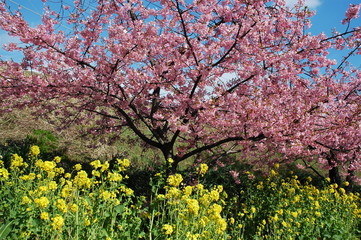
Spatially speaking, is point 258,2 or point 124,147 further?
point 124,147

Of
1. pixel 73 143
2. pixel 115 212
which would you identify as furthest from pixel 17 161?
pixel 73 143

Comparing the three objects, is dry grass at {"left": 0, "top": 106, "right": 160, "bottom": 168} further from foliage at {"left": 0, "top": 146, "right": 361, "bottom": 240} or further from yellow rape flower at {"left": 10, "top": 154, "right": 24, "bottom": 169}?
foliage at {"left": 0, "top": 146, "right": 361, "bottom": 240}

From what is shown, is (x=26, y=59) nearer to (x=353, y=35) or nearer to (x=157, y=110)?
(x=157, y=110)

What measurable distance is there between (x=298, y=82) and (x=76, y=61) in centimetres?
460

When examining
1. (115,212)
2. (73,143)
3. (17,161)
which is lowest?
(115,212)

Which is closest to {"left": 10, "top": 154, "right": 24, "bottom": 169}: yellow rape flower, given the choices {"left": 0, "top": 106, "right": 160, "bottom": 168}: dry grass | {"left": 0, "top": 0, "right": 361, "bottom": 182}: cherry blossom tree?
{"left": 0, "top": 0, "right": 361, "bottom": 182}: cherry blossom tree

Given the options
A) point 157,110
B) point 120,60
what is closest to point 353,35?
point 157,110

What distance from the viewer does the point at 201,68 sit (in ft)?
18.0

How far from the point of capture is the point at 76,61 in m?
5.99

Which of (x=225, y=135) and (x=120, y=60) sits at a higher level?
(x=120, y=60)

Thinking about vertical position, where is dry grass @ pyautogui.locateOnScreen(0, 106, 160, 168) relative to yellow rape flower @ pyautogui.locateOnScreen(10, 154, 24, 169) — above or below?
above

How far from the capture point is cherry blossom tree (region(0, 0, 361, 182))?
5574 mm

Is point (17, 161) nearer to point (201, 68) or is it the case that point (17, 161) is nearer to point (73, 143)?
point (201, 68)

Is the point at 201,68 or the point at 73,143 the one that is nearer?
the point at 201,68
